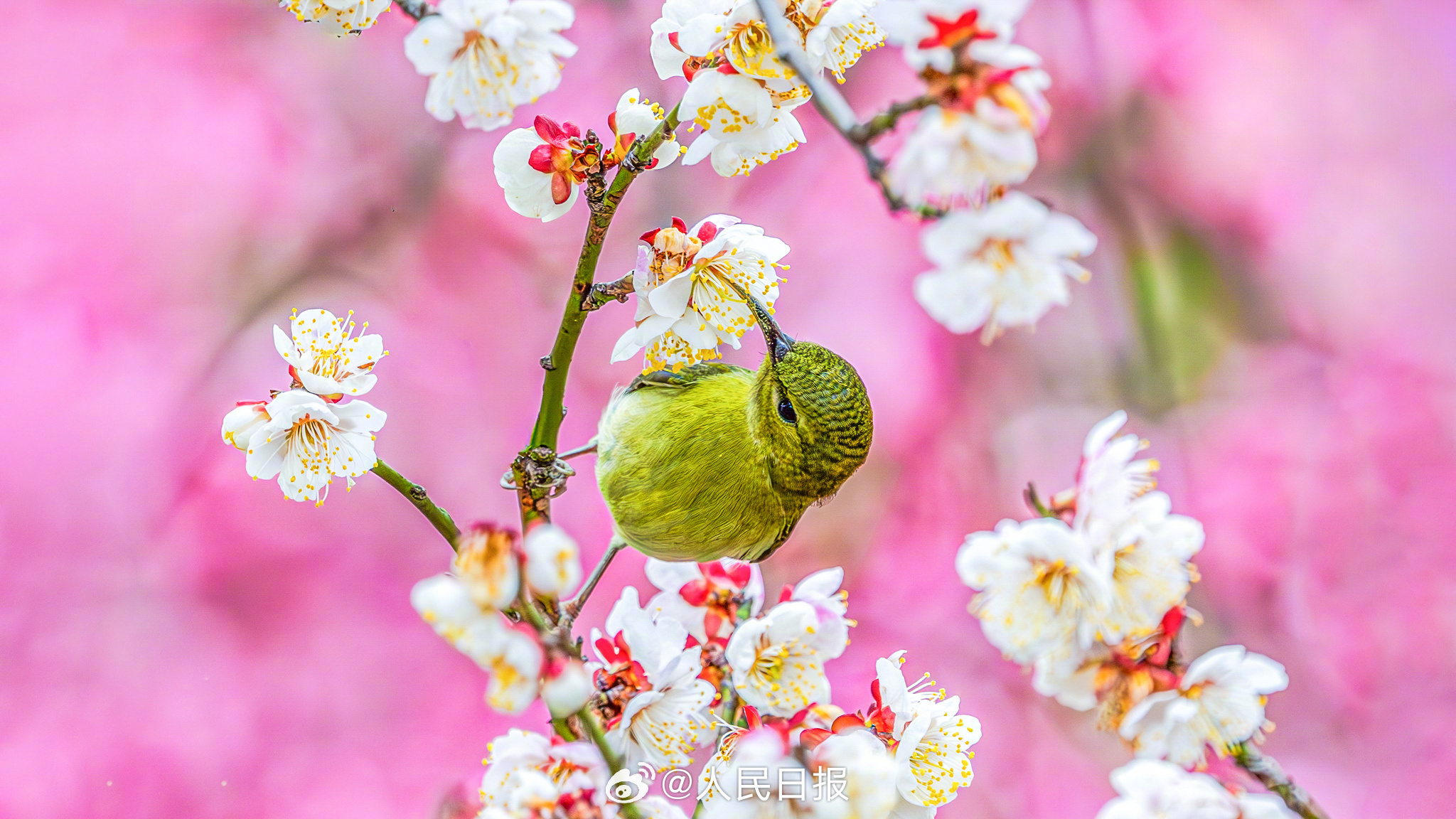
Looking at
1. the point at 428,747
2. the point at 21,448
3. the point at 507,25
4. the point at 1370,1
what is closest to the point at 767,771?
the point at 507,25

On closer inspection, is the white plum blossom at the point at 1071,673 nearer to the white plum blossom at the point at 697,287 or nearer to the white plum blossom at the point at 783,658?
the white plum blossom at the point at 783,658

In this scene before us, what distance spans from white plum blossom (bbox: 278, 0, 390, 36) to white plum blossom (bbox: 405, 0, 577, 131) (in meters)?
0.07

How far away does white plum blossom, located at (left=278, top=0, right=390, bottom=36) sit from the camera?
1.87 ft

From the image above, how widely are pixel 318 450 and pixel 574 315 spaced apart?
20 centimetres

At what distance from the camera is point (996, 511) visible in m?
1.41

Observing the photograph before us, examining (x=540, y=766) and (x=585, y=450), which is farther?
(x=585, y=450)

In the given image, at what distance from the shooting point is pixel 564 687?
0.40 m

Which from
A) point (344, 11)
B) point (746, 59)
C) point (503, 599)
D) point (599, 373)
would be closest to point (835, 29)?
point (746, 59)

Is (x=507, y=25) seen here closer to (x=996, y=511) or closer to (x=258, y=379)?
(x=258, y=379)

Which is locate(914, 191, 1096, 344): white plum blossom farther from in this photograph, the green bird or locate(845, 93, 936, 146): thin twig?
the green bird

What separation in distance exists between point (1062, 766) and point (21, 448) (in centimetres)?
145

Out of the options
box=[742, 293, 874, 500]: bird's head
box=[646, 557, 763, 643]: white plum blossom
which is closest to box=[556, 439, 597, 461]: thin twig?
box=[742, 293, 874, 500]: bird's head

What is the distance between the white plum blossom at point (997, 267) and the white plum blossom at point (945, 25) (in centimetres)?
7

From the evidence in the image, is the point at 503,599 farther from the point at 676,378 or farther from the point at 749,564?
the point at 676,378
